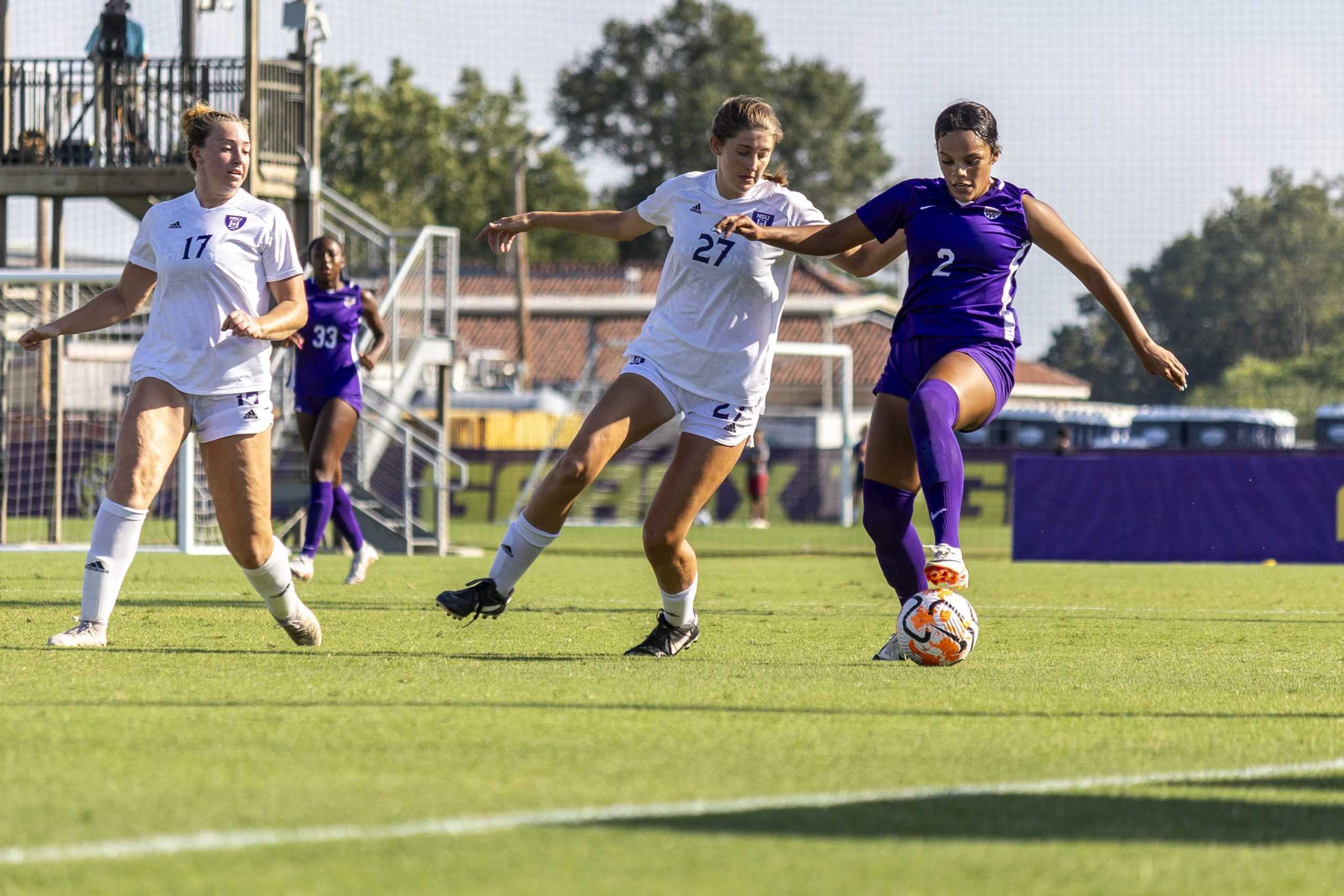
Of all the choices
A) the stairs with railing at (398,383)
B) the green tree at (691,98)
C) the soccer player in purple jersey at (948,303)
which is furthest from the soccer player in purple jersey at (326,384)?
the green tree at (691,98)

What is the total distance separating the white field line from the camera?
10.9ft

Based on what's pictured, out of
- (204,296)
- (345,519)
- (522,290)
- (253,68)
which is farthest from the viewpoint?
(522,290)

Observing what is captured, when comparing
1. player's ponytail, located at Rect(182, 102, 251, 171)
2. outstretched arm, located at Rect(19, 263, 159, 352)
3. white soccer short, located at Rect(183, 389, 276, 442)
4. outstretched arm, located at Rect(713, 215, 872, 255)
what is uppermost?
player's ponytail, located at Rect(182, 102, 251, 171)

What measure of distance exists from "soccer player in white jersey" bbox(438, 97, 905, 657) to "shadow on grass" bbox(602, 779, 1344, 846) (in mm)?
3217

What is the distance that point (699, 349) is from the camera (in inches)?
277

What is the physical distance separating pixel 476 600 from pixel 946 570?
174cm

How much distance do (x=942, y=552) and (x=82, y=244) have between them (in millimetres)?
19423

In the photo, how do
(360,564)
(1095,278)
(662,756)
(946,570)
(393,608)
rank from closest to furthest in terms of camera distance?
(662,756) < (946,570) < (1095,278) < (393,608) < (360,564)

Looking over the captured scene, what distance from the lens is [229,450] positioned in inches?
274

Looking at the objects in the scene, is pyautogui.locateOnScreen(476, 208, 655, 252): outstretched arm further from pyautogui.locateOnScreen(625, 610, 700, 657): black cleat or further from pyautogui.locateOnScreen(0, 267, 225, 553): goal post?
pyautogui.locateOnScreen(0, 267, 225, 553): goal post

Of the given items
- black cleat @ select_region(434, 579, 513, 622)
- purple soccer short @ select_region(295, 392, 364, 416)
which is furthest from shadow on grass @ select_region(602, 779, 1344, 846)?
purple soccer short @ select_region(295, 392, 364, 416)

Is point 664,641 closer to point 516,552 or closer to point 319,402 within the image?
point 516,552

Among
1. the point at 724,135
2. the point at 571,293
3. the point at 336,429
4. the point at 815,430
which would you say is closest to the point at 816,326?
the point at 571,293

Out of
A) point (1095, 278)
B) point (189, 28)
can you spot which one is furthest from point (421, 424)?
point (1095, 278)
